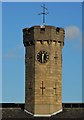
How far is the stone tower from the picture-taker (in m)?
56.2

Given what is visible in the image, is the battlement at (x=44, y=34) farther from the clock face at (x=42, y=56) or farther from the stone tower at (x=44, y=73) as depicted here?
the clock face at (x=42, y=56)

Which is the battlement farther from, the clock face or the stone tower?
the clock face

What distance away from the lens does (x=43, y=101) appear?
56.3m

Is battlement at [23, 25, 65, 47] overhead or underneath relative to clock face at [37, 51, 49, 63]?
overhead

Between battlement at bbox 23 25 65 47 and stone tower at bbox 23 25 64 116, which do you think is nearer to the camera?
stone tower at bbox 23 25 64 116

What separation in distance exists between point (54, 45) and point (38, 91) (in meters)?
5.21

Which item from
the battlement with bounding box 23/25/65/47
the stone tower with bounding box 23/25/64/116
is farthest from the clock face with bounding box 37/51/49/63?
the battlement with bounding box 23/25/65/47

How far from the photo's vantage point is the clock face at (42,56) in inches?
2221

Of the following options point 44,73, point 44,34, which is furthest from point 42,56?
point 44,34

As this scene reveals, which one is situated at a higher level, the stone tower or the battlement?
the battlement

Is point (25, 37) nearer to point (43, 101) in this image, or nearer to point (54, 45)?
point (54, 45)

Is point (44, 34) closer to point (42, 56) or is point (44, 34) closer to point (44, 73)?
point (42, 56)

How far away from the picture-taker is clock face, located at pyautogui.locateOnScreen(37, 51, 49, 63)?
185 ft

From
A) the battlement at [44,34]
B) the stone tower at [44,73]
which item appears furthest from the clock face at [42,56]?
the battlement at [44,34]
